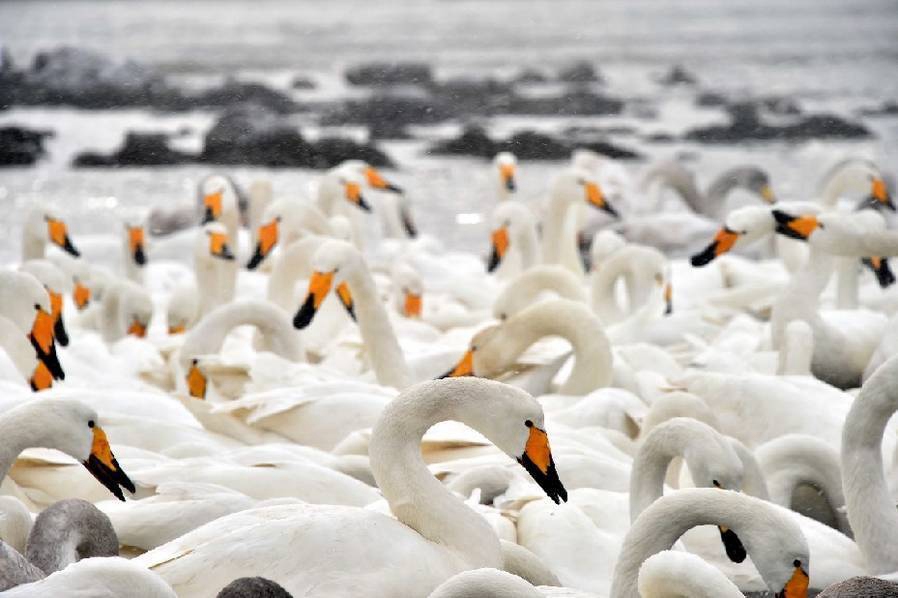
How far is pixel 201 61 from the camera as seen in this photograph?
1054 inches

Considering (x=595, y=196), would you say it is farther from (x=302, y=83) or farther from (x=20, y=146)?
(x=302, y=83)

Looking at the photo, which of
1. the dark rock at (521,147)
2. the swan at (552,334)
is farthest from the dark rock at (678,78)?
the swan at (552,334)

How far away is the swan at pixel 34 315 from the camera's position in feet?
17.3

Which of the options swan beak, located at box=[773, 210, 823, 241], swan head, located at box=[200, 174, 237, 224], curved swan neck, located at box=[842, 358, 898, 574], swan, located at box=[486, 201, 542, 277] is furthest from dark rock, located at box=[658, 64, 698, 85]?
curved swan neck, located at box=[842, 358, 898, 574]

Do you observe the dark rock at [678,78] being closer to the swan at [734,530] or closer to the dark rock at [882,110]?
the dark rock at [882,110]

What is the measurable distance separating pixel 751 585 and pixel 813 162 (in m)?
11.6

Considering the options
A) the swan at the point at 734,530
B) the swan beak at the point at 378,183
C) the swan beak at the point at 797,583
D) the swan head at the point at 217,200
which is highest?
the swan at the point at 734,530

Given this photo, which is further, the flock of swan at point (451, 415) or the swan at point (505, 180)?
the swan at point (505, 180)

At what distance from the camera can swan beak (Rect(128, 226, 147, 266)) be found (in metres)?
8.39

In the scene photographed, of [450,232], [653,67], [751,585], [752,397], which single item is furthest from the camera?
[653,67]

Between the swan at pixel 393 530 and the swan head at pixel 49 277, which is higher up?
the swan at pixel 393 530

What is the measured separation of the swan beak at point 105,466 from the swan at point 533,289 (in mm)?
3116

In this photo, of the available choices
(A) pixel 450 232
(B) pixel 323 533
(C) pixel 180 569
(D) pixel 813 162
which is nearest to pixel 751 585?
(B) pixel 323 533

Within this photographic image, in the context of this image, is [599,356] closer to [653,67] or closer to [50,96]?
[50,96]
